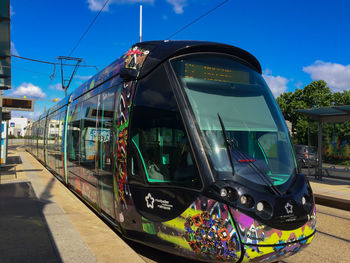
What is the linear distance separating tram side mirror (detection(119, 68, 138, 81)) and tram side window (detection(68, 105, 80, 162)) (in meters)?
3.39

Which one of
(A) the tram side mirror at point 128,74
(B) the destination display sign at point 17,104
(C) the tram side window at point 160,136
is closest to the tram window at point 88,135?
(A) the tram side mirror at point 128,74

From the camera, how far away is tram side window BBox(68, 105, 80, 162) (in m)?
7.42

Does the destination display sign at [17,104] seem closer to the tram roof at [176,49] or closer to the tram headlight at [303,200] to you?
the tram roof at [176,49]

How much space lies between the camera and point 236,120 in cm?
387

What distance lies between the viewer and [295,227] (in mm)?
3340

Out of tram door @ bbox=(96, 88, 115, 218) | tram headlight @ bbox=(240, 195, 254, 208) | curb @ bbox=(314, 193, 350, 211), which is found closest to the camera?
tram headlight @ bbox=(240, 195, 254, 208)

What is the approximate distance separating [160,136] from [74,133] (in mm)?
4555

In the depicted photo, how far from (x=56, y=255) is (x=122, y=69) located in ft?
8.46

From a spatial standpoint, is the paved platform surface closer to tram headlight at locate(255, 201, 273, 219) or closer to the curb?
tram headlight at locate(255, 201, 273, 219)

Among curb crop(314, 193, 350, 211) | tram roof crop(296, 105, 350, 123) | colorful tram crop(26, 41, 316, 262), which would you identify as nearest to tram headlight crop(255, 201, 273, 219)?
colorful tram crop(26, 41, 316, 262)

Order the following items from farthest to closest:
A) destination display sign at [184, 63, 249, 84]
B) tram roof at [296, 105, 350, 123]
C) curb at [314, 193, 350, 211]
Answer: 1. tram roof at [296, 105, 350, 123]
2. curb at [314, 193, 350, 211]
3. destination display sign at [184, 63, 249, 84]

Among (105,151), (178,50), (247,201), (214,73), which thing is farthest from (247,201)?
(105,151)

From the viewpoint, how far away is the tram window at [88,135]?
5.83m

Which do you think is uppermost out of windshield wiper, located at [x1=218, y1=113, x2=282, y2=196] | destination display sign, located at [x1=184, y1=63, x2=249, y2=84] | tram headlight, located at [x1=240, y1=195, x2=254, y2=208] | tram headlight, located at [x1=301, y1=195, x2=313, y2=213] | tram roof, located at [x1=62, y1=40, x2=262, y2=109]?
tram roof, located at [x1=62, y1=40, x2=262, y2=109]
